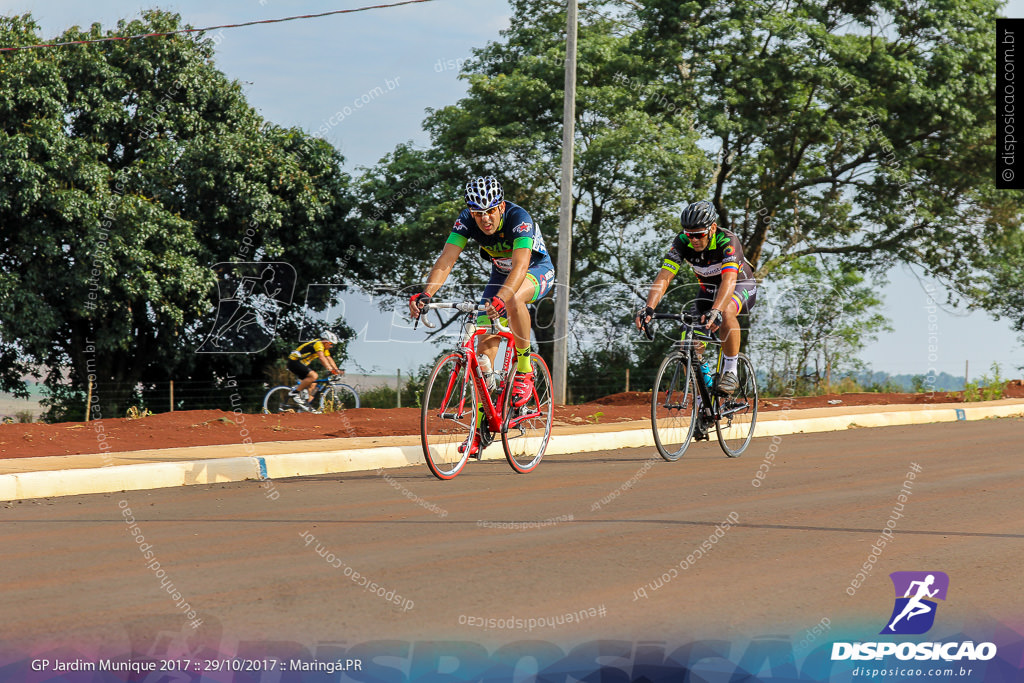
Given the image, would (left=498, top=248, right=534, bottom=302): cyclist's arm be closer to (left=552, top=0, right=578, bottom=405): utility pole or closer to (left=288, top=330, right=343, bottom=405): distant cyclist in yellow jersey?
(left=552, top=0, right=578, bottom=405): utility pole

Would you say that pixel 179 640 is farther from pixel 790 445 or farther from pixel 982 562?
pixel 790 445

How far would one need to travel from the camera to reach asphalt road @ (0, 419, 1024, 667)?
363cm

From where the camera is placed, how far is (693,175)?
80.0 ft

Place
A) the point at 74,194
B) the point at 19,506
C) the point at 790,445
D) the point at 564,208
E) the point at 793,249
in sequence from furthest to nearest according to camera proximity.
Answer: the point at 793,249 < the point at 74,194 < the point at 564,208 < the point at 790,445 < the point at 19,506

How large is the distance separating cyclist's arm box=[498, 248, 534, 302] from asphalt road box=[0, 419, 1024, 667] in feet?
4.77

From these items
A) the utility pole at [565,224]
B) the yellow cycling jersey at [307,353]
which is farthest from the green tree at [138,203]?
the utility pole at [565,224]

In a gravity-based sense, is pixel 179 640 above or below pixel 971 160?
below

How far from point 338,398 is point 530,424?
11.1m

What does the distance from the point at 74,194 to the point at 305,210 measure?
19.8 ft

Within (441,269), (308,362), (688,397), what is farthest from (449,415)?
(308,362)

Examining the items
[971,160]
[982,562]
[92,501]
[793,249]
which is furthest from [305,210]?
[982,562]

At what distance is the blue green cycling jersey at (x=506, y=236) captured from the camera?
7598mm

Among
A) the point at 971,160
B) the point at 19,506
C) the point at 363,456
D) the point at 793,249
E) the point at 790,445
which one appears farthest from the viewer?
the point at 793,249

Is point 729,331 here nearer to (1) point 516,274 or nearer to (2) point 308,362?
(1) point 516,274
